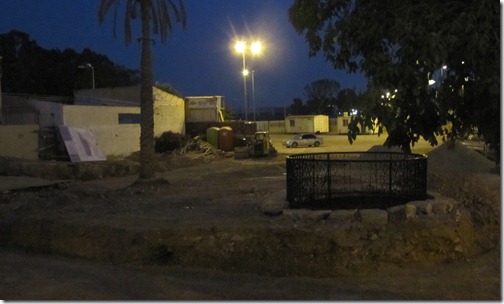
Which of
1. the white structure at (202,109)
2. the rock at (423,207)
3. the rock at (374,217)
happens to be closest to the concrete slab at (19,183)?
the rock at (374,217)

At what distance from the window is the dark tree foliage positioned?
2023 cm

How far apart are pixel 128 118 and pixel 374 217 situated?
29580mm

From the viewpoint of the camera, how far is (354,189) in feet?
38.9

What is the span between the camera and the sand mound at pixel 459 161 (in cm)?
2425

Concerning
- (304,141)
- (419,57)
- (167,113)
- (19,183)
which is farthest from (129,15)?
(304,141)

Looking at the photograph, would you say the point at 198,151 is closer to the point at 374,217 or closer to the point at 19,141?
the point at 19,141

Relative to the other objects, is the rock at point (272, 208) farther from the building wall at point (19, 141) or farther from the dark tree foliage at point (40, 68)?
the dark tree foliage at point (40, 68)

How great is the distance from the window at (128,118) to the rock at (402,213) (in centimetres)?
2839

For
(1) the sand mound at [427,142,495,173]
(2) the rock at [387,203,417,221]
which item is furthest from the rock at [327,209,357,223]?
(1) the sand mound at [427,142,495,173]

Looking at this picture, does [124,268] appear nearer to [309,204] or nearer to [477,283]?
[309,204]

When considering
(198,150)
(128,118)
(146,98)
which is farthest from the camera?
(198,150)

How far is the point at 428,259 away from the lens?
943 cm

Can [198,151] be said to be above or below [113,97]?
below

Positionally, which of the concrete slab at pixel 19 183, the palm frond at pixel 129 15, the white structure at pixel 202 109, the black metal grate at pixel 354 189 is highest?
the palm frond at pixel 129 15
